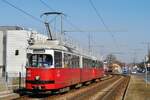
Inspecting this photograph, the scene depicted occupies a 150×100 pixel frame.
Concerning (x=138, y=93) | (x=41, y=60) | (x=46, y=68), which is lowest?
(x=138, y=93)

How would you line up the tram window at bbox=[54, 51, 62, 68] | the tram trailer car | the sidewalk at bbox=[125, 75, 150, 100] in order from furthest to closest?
1. the sidewalk at bbox=[125, 75, 150, 100]
2. the tram window at bbox=[54, 51, 62, 68]
3. the tram trailer car

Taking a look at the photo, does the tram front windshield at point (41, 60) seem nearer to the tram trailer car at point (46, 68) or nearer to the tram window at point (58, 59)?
the tram trailer car at point (46, 68)

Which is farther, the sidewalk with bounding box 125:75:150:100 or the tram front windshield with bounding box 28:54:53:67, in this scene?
the sidewalk with bounding box 125:75:150:100

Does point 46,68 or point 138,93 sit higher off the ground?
point 46,68

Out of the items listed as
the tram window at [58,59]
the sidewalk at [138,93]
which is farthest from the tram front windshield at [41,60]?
the sidewalk at [138,93]

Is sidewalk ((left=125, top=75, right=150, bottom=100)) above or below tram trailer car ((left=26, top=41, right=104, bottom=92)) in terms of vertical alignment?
below

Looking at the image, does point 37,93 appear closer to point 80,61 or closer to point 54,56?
point 54,56

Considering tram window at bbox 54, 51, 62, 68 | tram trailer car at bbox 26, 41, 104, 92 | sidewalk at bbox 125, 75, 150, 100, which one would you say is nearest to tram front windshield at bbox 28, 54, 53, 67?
tram trailer car at bbox 26, 41, 104, 92

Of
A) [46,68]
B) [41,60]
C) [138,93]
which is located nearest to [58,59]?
[41,60]

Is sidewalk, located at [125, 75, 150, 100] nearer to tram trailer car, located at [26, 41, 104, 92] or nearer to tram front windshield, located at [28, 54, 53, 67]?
tram trailer car, located at [26, 41, 104, 92]

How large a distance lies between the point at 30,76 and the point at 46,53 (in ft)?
5.69

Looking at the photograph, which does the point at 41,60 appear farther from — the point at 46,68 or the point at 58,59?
the point at 58,59

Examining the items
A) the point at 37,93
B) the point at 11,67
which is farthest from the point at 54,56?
the point at 11,67

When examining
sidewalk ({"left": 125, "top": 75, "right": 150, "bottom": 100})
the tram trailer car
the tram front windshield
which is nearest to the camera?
the tram trailer car
